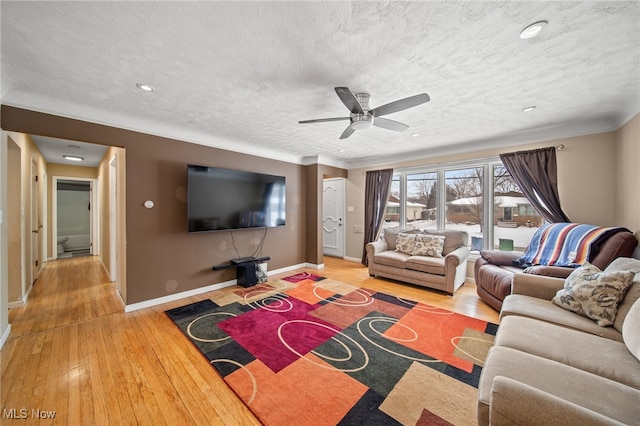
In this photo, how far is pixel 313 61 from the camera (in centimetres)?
190

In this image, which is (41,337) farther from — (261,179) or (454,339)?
(454,339)

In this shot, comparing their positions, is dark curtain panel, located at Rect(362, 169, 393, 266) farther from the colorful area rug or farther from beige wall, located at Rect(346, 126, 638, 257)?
beige wall, located at Rect(346, 126, 638, 257)

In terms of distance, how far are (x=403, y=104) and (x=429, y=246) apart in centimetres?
284

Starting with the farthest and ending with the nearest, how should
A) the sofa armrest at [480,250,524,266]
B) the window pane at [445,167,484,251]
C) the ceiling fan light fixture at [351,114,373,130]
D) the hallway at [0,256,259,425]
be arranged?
the window pane at [445,167,484,251] → the sofa armrest at [480,250,524,266] → the ceiling fan light fixture at [351,114,373,130] → the hallway at [0,256,259,425]

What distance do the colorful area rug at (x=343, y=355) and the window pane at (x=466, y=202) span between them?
207 centimetres

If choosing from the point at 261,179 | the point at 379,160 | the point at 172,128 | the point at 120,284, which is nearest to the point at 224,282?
the point at 120,284

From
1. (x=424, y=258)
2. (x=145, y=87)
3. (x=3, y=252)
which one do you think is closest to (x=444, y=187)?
(x=424, y=258)

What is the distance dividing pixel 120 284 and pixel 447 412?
4.15 m

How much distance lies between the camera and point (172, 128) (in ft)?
11.1

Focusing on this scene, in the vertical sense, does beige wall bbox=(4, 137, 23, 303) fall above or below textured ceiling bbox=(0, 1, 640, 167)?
below

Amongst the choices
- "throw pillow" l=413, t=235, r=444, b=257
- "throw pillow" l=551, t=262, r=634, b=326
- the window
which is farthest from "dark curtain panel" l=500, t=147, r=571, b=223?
"throw pillow" l=551, t=262, r=634, b=326

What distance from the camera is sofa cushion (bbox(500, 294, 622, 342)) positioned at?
1658 mm

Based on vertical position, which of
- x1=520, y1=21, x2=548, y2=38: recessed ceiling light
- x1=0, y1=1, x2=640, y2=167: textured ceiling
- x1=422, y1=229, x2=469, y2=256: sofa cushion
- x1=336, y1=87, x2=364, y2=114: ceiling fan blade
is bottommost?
x1=422, y1=229, x2=469, y2=256: sofa cushion

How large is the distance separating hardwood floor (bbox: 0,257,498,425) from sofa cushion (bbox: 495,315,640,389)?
1.40m
